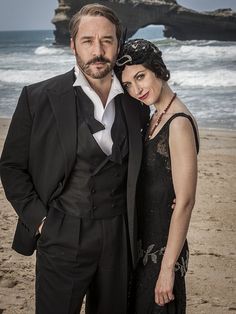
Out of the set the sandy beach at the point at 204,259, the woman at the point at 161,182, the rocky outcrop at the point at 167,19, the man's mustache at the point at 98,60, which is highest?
the man's mustache at the point at 98,60

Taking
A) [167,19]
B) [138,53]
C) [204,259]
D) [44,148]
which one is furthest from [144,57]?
[167,19]

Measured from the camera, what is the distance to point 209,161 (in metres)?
5.84

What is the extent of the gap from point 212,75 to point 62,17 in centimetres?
2208

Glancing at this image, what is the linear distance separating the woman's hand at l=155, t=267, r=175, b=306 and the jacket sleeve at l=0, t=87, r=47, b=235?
0.45m

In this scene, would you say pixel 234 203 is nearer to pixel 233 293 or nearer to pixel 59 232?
pixel 233 293

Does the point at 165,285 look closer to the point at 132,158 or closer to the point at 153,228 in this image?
the point at 153,228

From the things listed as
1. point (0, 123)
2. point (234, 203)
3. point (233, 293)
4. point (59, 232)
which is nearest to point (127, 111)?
point (59, 232)

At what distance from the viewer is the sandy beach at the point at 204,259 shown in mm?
2609

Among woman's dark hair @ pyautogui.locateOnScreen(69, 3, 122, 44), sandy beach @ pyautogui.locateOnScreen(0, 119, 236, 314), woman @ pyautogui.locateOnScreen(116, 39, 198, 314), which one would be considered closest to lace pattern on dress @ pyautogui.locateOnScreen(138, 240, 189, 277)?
woman @ pyautogui.locateOnScreen(116, 39, 198, 314)

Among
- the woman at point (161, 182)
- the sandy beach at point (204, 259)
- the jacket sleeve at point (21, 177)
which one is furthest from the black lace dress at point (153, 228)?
the sandy beach at point (204, 259)

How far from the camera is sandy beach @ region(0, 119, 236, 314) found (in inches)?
103

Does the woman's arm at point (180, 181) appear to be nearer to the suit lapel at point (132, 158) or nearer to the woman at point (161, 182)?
the woman at point (161, 182)

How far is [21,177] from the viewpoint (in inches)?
63.5

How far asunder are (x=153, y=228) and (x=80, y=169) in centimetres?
33
